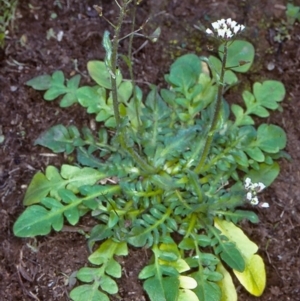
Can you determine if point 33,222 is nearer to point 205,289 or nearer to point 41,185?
point 41,185

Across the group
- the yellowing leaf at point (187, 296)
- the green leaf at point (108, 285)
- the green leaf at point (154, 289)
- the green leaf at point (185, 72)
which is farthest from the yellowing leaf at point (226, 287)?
the green leaf at point (185, 72)

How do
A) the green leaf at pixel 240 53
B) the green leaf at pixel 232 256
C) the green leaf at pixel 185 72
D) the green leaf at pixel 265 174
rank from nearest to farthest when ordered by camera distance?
1. the green leaf at pixel 232 256
2. the green leaf at pixel 265 174
3. the green leaf at pixel 185 72
4. the green leaf at pixel 240 53

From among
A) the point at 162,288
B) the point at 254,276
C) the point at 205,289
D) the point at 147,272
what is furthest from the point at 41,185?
the point at 254,276

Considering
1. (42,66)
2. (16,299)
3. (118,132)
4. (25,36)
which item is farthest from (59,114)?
(16,299)

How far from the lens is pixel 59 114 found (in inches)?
121

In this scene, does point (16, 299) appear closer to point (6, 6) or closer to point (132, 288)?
point (132, 288)

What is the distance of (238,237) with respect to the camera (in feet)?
9.06

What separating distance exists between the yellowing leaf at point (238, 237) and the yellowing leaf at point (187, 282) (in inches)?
11.7

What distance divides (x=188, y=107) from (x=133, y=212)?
59 cm

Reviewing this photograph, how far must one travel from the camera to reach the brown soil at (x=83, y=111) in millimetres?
2732

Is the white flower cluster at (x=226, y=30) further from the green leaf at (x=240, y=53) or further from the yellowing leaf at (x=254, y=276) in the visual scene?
the yellowing leaf at (x=254, y=276)

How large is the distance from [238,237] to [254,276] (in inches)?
7.4

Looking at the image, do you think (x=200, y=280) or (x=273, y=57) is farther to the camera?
(x=273, y=57)

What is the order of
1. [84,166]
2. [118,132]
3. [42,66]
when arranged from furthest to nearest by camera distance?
[42,66], [84,166], [118,132]
